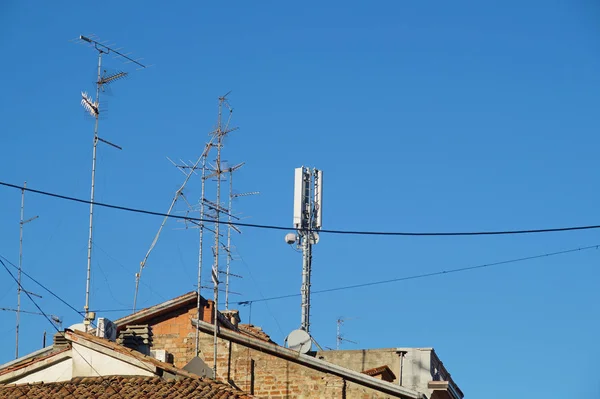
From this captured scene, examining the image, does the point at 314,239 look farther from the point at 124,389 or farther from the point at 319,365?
the point at 124,389

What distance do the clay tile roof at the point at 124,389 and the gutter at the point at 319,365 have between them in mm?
3814

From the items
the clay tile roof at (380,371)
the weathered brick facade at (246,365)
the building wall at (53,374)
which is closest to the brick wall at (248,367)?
the weathered brick facade at (246,365)

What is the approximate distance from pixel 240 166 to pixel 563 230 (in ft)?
32.9

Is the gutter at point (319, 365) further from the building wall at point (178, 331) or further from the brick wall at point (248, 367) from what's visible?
the building wall at point (178, 331)

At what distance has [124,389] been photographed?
24.9 meters

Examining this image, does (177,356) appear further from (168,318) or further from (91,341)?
(91,341)

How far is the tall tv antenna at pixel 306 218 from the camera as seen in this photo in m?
43.5

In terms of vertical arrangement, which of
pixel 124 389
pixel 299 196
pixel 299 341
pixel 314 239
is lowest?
pixel 124 389

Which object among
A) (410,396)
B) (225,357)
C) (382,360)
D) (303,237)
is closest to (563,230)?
(410,396)

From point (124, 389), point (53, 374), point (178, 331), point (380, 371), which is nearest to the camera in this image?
point (124, 389)

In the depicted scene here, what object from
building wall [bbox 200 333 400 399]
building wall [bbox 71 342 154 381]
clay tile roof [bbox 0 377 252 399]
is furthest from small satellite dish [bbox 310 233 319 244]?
clay tile roof [bbox 0 377 252 399]

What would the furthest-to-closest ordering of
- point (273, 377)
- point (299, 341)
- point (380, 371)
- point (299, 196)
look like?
point (299, 196)
point (380, 371)
point (299, 341)
point (273, 377)

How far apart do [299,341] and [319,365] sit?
107 inches

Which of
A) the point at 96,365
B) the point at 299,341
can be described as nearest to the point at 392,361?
the point at 299,341
